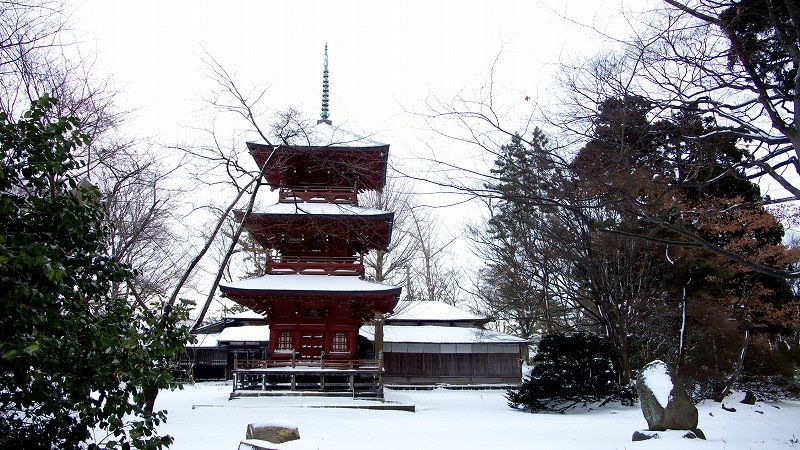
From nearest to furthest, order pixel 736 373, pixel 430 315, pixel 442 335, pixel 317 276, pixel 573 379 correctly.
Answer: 1. pixel 736 373
2. pixel 573 379
3. pixel 317 276
4. pixel 442 335
5. pixel 430 315

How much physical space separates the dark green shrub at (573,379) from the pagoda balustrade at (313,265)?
22.5 feet

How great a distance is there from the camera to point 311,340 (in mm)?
21844

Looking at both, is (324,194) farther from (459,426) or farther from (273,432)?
(273,432)


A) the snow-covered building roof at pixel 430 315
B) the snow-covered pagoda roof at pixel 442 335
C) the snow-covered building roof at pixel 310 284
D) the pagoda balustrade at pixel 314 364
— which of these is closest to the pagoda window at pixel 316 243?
the snow-covered building roof at pixel 310 284

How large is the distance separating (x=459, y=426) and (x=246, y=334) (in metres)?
20.7

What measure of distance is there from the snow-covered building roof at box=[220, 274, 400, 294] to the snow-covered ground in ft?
11.1

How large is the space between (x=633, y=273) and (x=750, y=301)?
3.63 metres

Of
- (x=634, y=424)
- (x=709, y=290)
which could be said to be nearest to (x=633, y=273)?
(x=709, y=290)

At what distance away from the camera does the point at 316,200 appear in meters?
22.2

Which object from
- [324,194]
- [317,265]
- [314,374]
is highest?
[324,194]

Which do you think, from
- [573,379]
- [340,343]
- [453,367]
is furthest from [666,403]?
[453,367]

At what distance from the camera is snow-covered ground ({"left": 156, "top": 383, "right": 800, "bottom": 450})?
11273 mm

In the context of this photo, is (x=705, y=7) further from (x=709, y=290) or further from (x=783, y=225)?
(x=709, y=290)

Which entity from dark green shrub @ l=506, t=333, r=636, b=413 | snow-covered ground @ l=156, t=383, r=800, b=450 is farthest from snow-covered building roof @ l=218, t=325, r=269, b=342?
dark green shrub @ l=506, t=333, r=636, b=413
